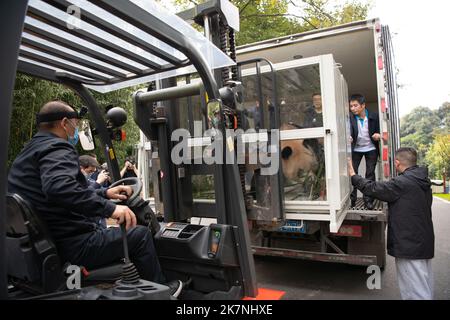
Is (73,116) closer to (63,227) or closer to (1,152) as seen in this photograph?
(63,227)

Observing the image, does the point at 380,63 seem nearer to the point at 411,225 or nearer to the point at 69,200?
the point at 411,225

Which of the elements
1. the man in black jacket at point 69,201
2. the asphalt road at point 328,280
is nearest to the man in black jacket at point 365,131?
the asphalt road at point 328,280

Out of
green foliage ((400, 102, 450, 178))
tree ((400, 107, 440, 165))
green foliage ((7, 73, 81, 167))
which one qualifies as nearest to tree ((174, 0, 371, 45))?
green foliage ((7, 73, 81, 167))

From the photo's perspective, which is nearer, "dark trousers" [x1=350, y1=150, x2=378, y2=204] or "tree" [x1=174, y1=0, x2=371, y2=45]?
"dark trousers" [x1=350, y1=150, x2=378, y2=204]

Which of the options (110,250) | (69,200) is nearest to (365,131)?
(110,250)

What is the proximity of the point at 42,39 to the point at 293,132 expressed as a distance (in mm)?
2490

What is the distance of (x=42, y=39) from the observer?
2.29 meters

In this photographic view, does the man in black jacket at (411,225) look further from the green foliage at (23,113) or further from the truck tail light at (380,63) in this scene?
the green foliage at (23,113)

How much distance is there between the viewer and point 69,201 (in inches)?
74.4

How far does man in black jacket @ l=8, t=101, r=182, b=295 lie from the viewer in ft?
6.30

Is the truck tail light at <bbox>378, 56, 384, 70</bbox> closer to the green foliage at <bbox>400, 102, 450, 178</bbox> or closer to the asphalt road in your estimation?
the asphalt road

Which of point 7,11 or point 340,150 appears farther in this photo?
point 340,150

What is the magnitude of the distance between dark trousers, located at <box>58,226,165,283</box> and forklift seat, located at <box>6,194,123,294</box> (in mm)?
145

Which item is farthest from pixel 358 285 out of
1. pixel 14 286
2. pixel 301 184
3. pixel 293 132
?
pixel 14 286
